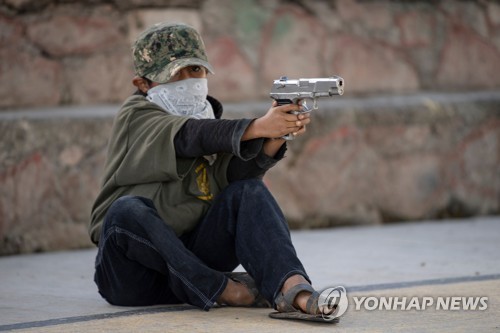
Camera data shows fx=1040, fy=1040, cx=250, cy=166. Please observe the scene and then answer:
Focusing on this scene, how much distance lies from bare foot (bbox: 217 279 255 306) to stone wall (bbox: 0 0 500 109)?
2139 mm

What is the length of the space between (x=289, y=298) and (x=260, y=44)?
287cm

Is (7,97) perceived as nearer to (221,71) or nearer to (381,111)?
(221,71)

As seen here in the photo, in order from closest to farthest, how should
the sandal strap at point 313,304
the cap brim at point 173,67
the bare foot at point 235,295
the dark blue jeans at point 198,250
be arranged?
the sandal strap at point 313,304 < the dark blue jeans at point 198,250 < the bare foot at point 235,295 < the cap brim at point 173,67

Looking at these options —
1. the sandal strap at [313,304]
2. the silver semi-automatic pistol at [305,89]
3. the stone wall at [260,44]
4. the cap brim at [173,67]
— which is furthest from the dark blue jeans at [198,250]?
the stone wall at [260,44]

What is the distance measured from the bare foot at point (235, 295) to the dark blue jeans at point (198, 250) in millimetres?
50

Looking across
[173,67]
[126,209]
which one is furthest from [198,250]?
[173,67]

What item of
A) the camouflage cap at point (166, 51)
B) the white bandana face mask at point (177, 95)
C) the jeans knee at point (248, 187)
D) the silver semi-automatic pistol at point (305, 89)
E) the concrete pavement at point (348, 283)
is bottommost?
the concrete pavement at point (348, 283)

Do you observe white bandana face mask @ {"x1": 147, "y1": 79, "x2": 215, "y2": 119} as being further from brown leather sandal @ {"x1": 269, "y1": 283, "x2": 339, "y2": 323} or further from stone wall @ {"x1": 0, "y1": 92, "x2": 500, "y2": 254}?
stone wall @ {"x1": 0, "y1": 92, "x2": 500, "y2": 254}

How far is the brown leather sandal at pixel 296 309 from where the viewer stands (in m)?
2.97

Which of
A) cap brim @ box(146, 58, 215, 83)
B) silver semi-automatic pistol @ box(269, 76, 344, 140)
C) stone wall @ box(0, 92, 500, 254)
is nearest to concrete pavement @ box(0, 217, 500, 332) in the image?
stone wall @ box(0, 92, 500, 254)

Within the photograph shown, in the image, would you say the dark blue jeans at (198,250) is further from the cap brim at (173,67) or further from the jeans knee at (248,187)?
the cap brim at (173,67)

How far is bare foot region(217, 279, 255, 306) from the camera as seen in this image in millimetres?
3238

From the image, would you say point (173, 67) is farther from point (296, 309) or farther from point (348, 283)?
point (348, 283)

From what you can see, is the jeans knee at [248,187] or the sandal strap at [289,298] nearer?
the sandal strap at [289,298]
